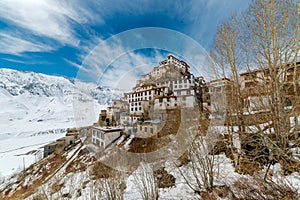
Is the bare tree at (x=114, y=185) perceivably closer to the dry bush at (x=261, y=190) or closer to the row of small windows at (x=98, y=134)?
the dry bush at (x=261, y=190)

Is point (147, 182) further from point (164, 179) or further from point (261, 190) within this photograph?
point (261, 190)

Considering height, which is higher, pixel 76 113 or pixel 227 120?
pixel 76 113

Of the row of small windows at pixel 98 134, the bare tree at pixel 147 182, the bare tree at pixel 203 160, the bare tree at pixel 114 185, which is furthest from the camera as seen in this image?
the row of small windows at pixel 98 134

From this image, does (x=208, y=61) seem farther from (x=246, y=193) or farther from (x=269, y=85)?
(x=246, y=193)

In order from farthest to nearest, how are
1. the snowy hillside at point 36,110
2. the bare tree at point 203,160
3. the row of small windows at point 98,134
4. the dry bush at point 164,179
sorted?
the row of small windows at point 98,134 < the snowy hillside at point 36,110 < the dry bush at point 164,179 < the bare tree at point 203,160

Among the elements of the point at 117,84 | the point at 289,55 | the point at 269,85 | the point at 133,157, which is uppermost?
the point at 289,55

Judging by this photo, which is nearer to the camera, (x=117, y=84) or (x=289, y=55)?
(x=289, y=55)

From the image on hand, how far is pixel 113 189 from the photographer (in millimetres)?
3281

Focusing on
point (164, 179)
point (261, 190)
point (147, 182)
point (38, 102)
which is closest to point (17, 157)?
point (164, 179)

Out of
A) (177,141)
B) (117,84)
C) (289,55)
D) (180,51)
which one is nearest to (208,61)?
(180,51)

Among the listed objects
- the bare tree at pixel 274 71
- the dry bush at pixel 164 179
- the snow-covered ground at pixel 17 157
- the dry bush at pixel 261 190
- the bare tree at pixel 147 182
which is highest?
the bare tree at pixel 274 71

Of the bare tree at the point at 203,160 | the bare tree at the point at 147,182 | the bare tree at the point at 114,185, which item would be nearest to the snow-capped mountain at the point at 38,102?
the bare tree at the point at 114,185

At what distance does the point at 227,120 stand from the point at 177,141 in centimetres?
229

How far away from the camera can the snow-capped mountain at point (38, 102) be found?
540 cm
